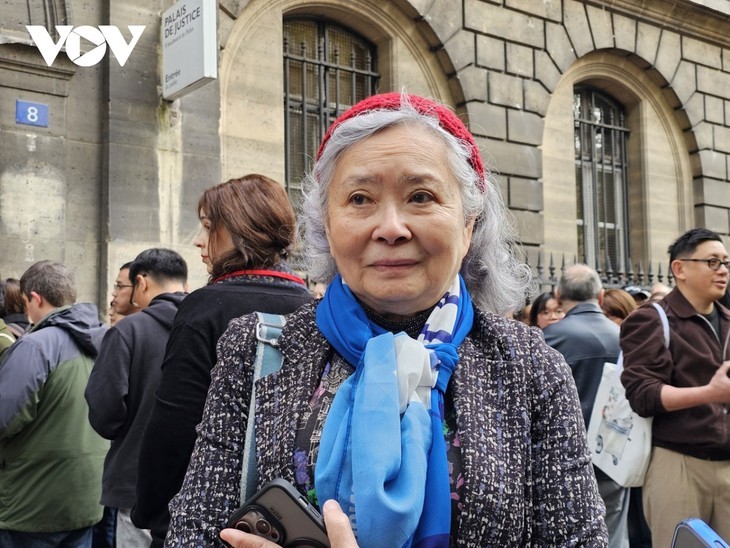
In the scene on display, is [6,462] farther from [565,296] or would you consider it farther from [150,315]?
[565,296]

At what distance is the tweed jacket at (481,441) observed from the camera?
5.00 feet

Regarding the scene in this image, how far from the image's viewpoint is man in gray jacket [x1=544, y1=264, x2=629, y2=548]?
4.88 meters

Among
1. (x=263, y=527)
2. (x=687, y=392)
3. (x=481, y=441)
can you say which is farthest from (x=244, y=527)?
(x=687, y=392)

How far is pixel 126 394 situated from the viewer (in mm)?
3584

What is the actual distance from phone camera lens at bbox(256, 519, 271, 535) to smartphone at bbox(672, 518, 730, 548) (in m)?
0.70

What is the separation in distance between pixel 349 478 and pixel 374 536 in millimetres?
126

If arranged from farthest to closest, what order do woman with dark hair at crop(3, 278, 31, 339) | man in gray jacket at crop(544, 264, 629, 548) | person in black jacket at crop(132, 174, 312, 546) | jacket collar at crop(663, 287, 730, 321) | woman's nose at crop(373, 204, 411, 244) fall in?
woman with dark hair at crop(3, 278, 31, 339), man in gray jacket at crop(544, 264, 629, 548), jacket collar at crop(663, 287, 730, 321), person in black jacket at crop(132, 174, 312, 546), woman's nose at crop(373, 204, 411, 244)

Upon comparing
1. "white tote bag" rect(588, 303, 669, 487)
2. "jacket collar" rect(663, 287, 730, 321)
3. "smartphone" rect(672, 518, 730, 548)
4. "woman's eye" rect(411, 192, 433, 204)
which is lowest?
"white tote bag" rect(588, 303, 669, 487)

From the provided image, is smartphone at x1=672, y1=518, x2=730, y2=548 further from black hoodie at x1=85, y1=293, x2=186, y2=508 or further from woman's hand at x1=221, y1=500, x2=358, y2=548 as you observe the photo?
black hoodie at x1=85, y1=293, x2=186, y2=508

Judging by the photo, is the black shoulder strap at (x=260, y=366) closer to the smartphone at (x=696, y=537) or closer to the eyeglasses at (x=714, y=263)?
the smartphone at (x=696, y=537)

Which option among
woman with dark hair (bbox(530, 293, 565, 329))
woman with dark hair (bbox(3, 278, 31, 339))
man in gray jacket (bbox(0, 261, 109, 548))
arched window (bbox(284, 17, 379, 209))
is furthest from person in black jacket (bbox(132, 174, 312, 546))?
arched window (bbox(284, 17, 379, 209))

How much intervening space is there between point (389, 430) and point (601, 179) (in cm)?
1288

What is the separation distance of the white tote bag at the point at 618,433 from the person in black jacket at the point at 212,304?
2332mm

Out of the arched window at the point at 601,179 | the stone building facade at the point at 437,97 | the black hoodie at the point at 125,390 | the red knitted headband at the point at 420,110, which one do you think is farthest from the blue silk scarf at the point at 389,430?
the arched window at the point at 601,179
